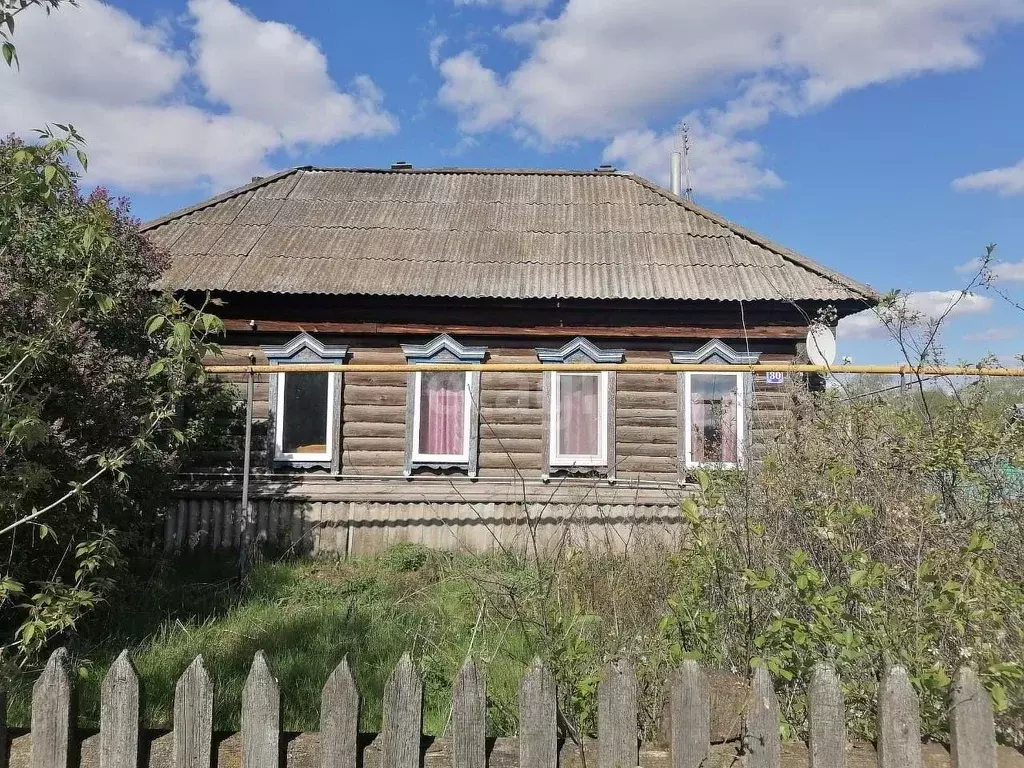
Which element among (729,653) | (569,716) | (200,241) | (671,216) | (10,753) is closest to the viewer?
(10,753)

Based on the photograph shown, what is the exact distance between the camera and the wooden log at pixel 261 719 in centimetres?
182

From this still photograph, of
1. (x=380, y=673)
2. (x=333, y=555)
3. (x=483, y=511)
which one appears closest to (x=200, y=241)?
(x=333, y=555)

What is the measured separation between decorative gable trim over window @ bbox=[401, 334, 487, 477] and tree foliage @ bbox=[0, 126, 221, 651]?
312 cm

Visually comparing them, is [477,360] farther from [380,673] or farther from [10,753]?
[10,753]

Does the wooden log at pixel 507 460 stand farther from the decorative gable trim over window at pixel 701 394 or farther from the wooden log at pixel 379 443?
the decorative gable trim over window at pixel 701 394

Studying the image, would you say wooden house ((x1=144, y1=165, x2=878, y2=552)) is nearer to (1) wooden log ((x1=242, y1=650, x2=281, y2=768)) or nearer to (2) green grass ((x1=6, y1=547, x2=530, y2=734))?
(2) green grass ((x1=6, y1=547, x2=530, y2=734))

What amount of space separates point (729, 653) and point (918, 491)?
1367 millimetres

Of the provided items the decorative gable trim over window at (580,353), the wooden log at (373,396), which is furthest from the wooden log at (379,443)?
the decorative gable trim over window at (580,353)

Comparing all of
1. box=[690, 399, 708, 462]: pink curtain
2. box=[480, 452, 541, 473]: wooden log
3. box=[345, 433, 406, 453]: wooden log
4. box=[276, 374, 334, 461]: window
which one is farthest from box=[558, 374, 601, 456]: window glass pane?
box=[276, 374, 334, 461]: window

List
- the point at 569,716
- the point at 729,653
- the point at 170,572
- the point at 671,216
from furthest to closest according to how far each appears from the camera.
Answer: the point at 671,216 → the point at 170,572 → the point at 729,653 → the point at 569,716

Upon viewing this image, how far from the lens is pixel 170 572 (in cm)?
638

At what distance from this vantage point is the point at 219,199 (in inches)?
424

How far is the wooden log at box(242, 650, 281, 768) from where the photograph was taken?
1.82 meters

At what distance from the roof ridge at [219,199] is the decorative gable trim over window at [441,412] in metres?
4.54
